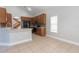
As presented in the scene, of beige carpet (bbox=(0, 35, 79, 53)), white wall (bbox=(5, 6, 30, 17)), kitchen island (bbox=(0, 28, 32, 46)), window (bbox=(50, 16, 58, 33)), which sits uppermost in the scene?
white wall (bbox=(5, 6, 30, 17))

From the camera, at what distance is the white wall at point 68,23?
4.52 m

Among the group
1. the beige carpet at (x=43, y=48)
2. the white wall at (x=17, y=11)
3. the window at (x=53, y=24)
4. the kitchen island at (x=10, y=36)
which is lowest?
the beige carpet at (x=43, y=48)

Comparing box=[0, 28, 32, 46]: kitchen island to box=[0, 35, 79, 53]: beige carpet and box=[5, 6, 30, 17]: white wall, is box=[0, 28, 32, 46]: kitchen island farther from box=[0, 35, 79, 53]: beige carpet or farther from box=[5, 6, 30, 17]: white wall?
box=[5, 6, 30, 17]: white wall

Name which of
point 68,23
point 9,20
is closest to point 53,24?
point 68,23

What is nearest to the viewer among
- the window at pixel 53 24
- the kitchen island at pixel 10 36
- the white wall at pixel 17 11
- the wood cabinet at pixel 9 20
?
the kitchen island at pixel 10 36

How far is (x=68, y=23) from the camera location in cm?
505

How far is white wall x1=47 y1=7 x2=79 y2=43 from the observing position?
14.8 ft

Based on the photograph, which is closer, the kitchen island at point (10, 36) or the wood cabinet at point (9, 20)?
the kitchen island at point (10, 36)

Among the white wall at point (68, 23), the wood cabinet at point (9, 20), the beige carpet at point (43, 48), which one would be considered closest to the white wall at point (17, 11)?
the wood cabinet at point (9, 20)

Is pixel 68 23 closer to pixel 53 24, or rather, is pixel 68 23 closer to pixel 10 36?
pixel 53 24

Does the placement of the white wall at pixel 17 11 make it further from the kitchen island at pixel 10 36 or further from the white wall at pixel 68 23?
the white wall at pixel 68 23

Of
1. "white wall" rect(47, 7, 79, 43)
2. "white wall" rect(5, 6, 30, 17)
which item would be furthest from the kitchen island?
"white wall" rect(47, 7, 79, 43)
